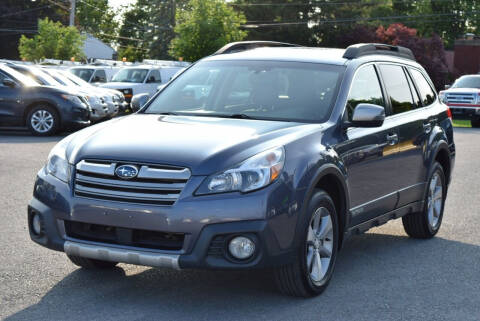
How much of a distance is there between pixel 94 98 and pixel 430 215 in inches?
625

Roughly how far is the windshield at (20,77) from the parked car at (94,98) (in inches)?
62.3

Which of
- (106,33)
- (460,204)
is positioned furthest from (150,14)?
(460,204)

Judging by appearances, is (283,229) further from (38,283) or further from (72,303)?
(38,283)

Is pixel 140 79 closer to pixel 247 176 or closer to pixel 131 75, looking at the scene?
pixel 131 75

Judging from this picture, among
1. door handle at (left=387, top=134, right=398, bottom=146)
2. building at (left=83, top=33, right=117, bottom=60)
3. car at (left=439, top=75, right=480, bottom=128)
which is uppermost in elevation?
door handle at (left=387, top=134, right=398, bottom=146)

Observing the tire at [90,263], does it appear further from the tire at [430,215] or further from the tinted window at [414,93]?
the tinted window at [414,93]

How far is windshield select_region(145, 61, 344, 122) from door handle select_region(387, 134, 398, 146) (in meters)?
0.75

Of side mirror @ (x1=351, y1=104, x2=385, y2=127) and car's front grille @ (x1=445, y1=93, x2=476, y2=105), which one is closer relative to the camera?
side mirror @ (x1=351, y1=104, x2=385, y2=127)

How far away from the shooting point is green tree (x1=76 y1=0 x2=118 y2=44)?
114625 millimetres

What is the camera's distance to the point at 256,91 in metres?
6.99

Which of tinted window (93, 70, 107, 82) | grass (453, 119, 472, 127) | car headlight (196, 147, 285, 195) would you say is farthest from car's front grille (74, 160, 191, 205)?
tinted window (93, 70, 107, 82)

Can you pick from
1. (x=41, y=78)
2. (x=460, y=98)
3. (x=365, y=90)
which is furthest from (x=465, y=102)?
(x=365, y=90)

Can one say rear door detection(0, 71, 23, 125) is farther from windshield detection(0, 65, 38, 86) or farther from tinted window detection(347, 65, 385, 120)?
tinted window detection(347, 65, 385, 120)

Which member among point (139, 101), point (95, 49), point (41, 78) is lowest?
point (95, 49)
